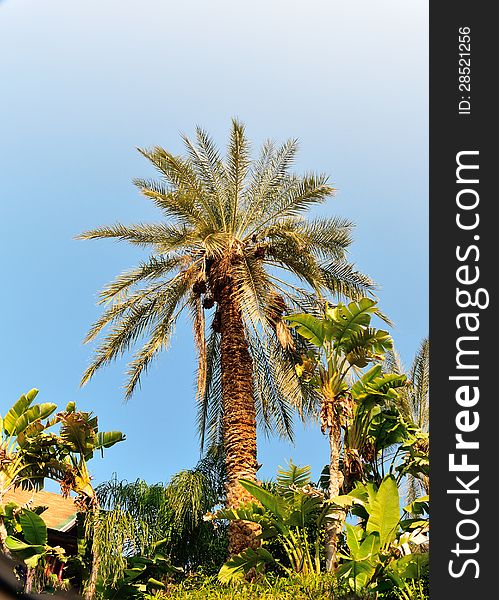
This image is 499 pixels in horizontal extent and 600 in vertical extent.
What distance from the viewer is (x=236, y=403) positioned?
1602 centimetres

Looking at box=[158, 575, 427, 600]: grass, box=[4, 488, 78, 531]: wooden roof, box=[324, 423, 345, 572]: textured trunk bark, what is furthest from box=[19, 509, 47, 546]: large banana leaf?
box=[324, 423, 345, 572]: textured trunk bark

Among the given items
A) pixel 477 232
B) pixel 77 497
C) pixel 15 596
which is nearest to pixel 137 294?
pixel 77 497

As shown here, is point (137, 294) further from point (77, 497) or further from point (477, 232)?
point (477, 232)

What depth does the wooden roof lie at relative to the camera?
699 inches

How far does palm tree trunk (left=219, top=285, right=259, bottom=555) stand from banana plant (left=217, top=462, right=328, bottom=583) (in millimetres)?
1039

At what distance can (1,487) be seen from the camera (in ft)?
46.7

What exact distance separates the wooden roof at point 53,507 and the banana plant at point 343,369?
6.55 metres

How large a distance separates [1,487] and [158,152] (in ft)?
26.6

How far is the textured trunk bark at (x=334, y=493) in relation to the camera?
514 inches

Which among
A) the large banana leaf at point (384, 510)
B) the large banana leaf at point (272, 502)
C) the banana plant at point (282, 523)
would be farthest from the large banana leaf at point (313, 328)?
the large banana leaf at point (384, 510)

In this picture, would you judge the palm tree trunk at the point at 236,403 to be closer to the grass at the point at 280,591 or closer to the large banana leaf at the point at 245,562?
the large banana leaf at the point at 245,562

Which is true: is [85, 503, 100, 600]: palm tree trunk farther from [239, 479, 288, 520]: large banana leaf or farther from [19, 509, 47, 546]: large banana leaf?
[239, 479, 288, 520]: large banana leaf

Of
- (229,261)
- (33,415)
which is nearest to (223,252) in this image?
(229,261)

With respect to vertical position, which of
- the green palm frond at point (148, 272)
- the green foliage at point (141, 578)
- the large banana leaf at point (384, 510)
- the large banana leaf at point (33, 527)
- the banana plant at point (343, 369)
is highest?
the green palm frond at point (148, 272)
